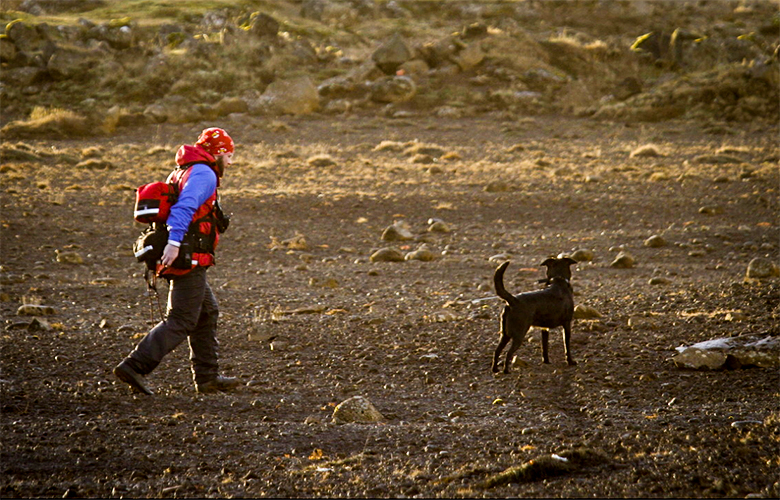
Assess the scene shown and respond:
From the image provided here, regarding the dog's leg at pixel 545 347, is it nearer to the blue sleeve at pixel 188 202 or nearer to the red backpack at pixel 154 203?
the blue sleeve at pixel 188 202

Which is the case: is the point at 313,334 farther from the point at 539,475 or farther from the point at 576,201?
the point at 576,201

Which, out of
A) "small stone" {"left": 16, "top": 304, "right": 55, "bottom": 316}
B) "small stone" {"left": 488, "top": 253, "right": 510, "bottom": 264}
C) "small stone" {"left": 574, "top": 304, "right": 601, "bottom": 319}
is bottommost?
"small stone" {"left": 488, "top": 253, "right": 510, "bottom": 264}

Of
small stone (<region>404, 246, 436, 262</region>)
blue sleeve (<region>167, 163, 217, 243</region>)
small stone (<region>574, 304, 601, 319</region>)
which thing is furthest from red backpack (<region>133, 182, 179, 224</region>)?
small stone (<region>404, 246, 436, 262</region>)

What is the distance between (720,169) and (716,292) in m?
8.69

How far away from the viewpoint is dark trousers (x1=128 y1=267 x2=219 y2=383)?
17.2 ft

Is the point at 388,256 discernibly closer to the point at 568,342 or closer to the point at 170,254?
the point at 568,342

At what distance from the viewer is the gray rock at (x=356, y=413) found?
4.86 m

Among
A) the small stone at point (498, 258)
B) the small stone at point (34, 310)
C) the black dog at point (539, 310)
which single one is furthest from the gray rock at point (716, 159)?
the small stone at point (34, 310)

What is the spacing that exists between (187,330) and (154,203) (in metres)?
0.80

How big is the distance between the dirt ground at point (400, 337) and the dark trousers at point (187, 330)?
248 mm

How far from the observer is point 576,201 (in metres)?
13.6

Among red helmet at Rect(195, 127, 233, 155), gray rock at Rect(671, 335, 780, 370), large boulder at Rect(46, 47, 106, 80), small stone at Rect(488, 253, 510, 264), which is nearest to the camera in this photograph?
red helmet at Rect(195, 127, 233, 155)

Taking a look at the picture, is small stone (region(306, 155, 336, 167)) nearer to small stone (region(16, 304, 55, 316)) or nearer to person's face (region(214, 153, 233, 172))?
small stone (region(16, 304, 55, 316))

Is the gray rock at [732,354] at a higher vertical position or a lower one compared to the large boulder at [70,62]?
lower
